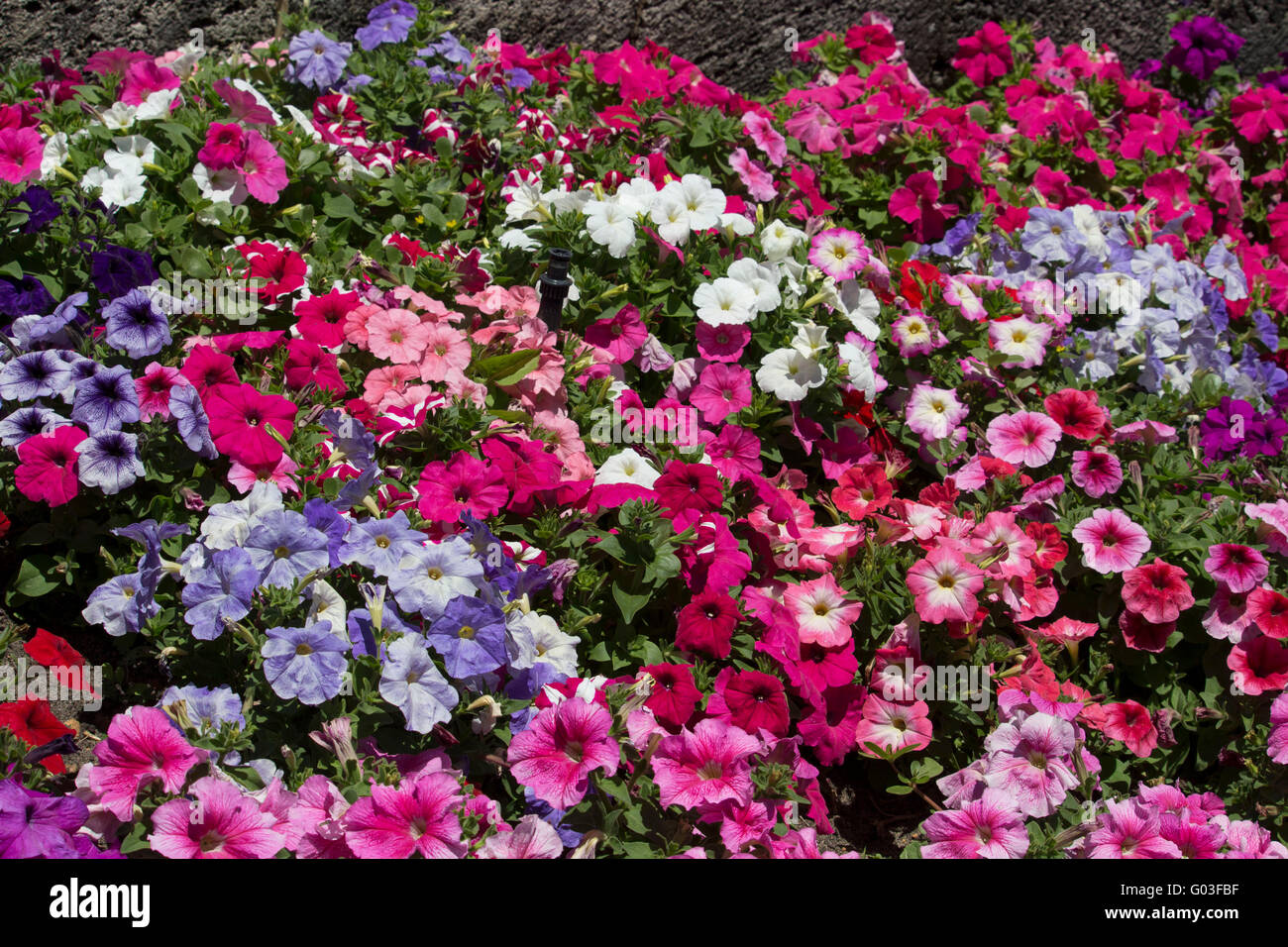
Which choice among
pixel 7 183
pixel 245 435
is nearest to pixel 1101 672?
pixel 245 435

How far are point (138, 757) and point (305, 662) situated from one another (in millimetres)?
292

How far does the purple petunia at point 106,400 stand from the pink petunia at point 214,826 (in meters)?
0.84

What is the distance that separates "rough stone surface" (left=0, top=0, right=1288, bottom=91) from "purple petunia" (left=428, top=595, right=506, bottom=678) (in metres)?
2.77

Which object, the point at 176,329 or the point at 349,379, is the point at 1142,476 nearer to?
the point at 349,379

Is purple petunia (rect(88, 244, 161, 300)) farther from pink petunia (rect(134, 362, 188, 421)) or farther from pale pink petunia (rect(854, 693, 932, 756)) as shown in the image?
pale pink petunia (rect(854, 693, 932, 756))

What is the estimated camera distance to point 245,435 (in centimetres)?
216

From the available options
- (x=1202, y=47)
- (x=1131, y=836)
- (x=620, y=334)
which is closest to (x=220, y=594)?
(x=620, y=334)

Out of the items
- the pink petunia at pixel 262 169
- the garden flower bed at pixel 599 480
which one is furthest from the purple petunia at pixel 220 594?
the pink petunia at pixel 262 169

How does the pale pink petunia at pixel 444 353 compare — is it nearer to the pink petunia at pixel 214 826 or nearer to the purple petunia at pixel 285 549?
the purple petunia at pixel 285 549

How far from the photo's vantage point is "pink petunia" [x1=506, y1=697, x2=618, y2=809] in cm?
182

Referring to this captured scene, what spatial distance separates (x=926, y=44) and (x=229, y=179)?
3.28 metres

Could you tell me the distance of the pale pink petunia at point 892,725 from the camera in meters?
2.29

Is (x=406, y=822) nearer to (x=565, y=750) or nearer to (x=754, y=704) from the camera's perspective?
(x=565, y=750)

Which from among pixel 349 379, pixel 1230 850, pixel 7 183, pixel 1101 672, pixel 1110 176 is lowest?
pixel 1230 850
